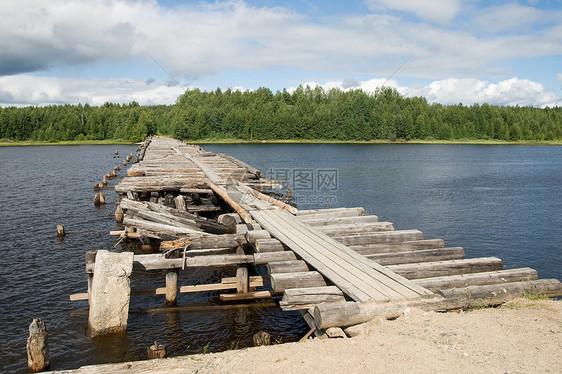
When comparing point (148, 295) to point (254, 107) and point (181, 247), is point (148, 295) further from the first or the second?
point (254, 107)

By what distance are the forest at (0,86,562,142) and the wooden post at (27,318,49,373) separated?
4612 inches

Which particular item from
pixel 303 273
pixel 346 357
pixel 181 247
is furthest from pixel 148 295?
pixel 346 357

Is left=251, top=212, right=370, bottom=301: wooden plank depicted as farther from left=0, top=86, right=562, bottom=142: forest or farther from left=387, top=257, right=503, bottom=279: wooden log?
left=0, top=86, right=562, bottom=142: forest

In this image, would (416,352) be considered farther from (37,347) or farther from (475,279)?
(37,347)

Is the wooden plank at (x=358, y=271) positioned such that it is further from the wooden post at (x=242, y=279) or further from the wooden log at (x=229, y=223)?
the wooden log at (x=229, y=223)

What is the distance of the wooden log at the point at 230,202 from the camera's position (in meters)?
12.7

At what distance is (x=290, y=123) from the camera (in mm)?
128250

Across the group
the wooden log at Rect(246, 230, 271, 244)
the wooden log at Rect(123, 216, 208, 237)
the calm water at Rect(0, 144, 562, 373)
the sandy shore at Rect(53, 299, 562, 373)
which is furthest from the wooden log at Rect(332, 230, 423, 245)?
the wooden log at Rect(123, 216, 208, 237)

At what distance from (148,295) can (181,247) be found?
220 cm

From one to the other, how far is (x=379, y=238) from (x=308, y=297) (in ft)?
12.7

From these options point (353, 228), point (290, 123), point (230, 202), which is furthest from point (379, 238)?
point (290, 123)

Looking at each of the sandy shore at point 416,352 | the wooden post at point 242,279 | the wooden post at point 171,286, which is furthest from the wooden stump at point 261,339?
the wooden post at point 171,286

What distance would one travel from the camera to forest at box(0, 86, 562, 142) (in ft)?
413

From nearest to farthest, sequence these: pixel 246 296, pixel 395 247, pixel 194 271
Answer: pixel 395 247, pixel 246 296, pixel 194 271
